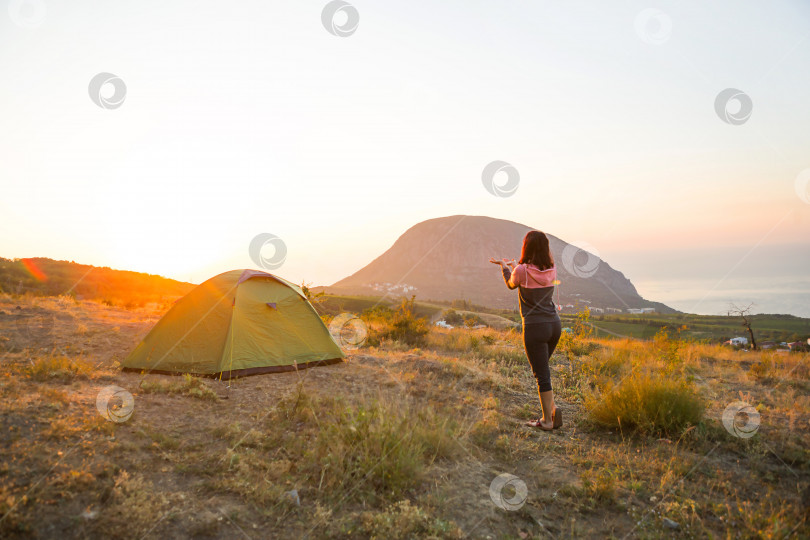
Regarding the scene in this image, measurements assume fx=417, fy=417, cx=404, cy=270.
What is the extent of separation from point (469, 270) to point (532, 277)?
13079 centimetres

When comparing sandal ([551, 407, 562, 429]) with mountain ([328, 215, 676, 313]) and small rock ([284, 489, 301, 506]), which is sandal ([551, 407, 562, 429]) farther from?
mountain ([328, 215, 676, 313])

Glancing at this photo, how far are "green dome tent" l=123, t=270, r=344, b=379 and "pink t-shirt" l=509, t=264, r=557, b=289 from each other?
193 inches

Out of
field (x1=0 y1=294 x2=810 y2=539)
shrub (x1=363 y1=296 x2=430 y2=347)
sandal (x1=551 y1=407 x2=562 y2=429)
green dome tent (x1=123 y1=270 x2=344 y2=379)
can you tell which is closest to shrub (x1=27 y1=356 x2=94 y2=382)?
field (x1=0 y1=294 x2=810 y2=539)

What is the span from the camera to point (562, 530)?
3768mm

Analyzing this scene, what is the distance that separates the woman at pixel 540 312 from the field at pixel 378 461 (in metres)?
0.49

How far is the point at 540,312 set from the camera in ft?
20.0

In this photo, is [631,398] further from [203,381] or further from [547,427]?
[203,381]

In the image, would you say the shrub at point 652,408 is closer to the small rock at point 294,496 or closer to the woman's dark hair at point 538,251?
the woman's dark hair at point 538,251

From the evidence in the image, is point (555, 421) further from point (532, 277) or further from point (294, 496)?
point (294, 496)

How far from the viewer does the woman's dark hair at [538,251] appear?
6.20 m

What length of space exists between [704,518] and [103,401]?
279 inches

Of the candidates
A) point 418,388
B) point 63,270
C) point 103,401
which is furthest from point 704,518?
point 63,270

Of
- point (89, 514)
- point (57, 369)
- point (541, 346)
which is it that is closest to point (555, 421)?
point (541, 346)

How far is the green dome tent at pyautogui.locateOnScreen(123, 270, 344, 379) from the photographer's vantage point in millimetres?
7941
